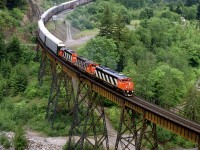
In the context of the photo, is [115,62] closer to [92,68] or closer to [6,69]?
[6,69]

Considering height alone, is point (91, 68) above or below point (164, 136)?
above

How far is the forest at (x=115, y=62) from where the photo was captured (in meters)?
47.3

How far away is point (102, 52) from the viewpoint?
5778 centimetres

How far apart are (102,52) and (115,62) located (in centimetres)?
244

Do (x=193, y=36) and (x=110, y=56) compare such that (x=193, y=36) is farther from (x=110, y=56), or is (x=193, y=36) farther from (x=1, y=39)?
(x=1, y=39)

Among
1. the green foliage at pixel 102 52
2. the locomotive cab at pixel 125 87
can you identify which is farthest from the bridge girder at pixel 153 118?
the green foliage at pixel 102 52

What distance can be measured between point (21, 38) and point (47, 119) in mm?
25589

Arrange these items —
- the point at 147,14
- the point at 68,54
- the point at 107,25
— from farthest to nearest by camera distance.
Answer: the point at 147,14
the point at 107,25
the point at 68,54

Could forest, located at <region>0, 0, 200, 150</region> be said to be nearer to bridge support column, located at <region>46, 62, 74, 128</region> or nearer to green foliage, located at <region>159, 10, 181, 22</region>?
bridge support column, located at <region>46, 62, 74, 128</region>

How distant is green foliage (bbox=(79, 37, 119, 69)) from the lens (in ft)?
186

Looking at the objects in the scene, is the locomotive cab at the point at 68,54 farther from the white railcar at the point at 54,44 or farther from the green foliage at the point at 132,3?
the green foliage at the point at 132,3

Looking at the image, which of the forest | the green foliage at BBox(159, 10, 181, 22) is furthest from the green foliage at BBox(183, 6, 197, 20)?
the forest

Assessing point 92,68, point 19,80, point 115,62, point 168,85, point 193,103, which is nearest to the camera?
point 92,68

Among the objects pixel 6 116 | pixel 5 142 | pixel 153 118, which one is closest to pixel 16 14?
pixel 6 116
